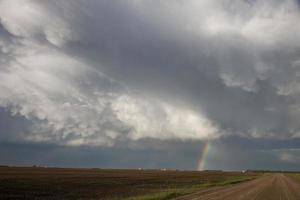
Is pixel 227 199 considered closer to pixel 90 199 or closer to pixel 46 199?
pixel 90 199

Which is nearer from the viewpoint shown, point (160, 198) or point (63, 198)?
point (160, 198)

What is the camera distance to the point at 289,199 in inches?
1278

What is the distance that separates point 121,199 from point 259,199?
1239 cm

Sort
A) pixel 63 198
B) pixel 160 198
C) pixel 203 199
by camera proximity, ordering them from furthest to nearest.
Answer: pixel 63 198
pixel 160 198
pixel 203 199

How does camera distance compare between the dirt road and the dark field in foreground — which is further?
the dark field in foreground

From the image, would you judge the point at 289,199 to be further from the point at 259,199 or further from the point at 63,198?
the point at 63,198

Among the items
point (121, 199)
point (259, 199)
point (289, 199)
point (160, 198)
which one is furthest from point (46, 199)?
point (289, 199)

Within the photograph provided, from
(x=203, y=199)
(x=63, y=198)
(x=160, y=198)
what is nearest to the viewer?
(x=203, y=199)

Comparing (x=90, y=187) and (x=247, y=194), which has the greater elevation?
(x=247, y=194)

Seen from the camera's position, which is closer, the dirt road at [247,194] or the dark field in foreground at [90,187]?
the dirt road at [247,194]

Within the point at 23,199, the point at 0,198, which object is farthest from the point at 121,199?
the point at 0,198

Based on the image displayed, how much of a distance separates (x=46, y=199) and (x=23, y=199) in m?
2.03

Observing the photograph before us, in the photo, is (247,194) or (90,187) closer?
(247,194)

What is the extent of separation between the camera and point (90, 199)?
34750mm
